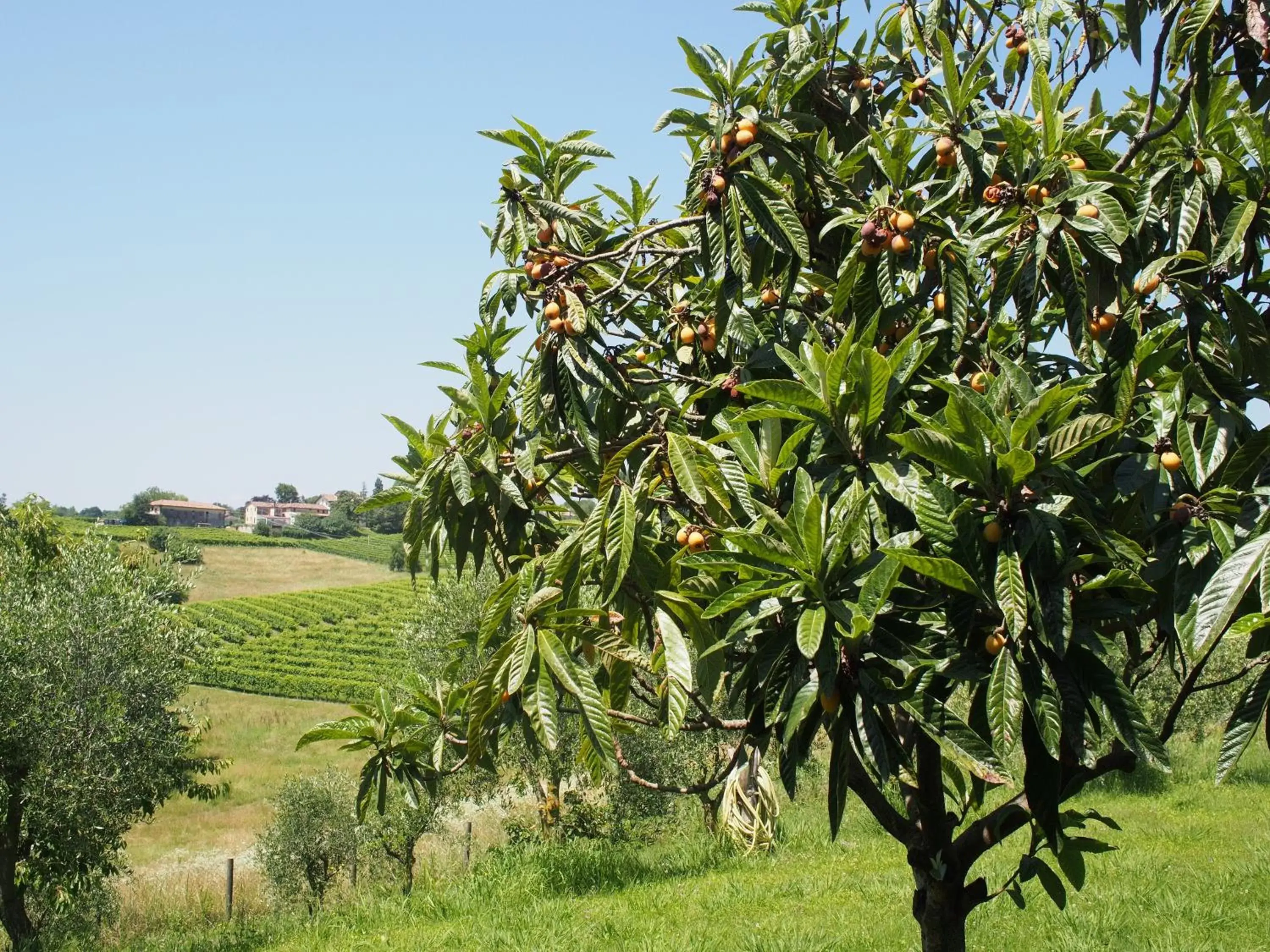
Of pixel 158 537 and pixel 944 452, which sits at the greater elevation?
pixel 944 452

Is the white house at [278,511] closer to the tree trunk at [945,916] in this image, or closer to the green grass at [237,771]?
the green grass at [237,771]

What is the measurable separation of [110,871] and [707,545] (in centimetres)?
1289

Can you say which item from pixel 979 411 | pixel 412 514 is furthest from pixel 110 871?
pixel 979 411

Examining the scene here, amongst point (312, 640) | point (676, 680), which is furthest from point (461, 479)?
point (312, 640)

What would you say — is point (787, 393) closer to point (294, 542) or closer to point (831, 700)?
point (831, 700)

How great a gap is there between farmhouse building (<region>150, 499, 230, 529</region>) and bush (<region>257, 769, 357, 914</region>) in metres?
102

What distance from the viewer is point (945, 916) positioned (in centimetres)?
328

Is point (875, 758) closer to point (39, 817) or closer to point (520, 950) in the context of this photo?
point (520, 950)

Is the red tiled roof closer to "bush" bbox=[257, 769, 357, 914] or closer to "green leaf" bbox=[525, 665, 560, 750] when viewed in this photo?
"bush" bbox=[257, 769, 357, 914]

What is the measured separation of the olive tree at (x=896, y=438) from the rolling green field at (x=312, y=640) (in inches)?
1578

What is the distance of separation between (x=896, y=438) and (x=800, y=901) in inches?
288

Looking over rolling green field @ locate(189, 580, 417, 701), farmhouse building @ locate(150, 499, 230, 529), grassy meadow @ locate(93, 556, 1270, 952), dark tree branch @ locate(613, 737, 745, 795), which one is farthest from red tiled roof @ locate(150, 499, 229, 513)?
dark tree branch @ locate(613, 737, 745, 795)

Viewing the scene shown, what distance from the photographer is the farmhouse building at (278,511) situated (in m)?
143

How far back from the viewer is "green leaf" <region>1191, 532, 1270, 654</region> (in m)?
1.66
